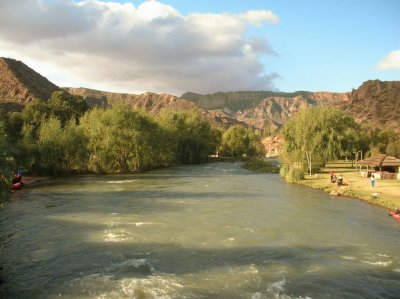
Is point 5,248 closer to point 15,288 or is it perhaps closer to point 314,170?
point 15,288

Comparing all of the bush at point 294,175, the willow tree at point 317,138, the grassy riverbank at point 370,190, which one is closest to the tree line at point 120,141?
the willow tree at point 317,138

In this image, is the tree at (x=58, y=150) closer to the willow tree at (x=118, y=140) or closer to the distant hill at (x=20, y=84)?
the willow tree at (x=118, y=140)

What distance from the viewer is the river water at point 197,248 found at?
1573cm

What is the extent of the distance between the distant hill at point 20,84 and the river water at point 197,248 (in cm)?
9703

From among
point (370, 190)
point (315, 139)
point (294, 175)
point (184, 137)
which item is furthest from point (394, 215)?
point (184, 137)

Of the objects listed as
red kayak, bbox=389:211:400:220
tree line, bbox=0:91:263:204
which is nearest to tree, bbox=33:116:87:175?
tree line, bbox=0:91:263:204

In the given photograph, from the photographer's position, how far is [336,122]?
61.9m

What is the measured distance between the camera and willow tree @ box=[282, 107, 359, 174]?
193 ft

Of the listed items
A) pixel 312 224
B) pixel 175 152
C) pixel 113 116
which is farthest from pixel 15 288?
pixel 175 152

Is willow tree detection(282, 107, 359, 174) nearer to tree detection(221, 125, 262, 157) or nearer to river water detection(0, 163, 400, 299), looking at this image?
river water detection(0, 163, 400, 299)

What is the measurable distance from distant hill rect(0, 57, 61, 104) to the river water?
97025 mm

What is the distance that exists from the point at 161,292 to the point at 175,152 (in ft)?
251

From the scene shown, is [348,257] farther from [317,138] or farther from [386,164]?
[317,138]

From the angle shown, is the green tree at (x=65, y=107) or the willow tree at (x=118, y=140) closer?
the willow tree at (x=118, y=140)
